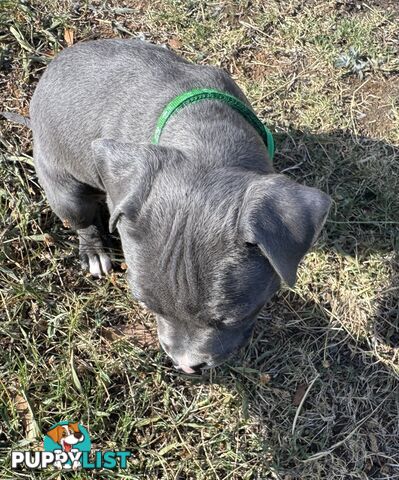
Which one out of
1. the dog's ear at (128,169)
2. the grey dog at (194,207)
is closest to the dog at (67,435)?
the grey dog at (194,207)

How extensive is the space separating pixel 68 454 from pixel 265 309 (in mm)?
1991

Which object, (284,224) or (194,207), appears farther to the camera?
(194,207)

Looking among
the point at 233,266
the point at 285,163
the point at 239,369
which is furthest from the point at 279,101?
the point at 233,266

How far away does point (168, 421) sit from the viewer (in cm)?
498

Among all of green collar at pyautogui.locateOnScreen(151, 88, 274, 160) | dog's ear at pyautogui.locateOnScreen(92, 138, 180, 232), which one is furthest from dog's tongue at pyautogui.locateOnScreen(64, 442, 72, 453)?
green collar at pyautogui.locateOnScreen(151, 88, 274, 160)

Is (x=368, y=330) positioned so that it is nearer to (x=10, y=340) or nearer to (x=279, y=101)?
(x=279, y=101)

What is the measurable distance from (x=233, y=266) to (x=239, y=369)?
1.99 metres

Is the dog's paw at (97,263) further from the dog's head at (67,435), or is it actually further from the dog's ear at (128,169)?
the dog's ear at (128,169)

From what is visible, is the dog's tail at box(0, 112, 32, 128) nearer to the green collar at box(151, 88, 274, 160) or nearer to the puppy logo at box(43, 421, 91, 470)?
the green collar at box(151, 88, 274, 160)

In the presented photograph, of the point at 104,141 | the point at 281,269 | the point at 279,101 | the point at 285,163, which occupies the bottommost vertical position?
the point at 285,163

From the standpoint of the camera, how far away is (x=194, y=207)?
3322 mm

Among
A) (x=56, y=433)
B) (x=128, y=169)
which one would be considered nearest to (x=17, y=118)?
(x=128, y=169)

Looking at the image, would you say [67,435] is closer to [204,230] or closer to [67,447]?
[67,447]

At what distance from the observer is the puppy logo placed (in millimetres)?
4793
